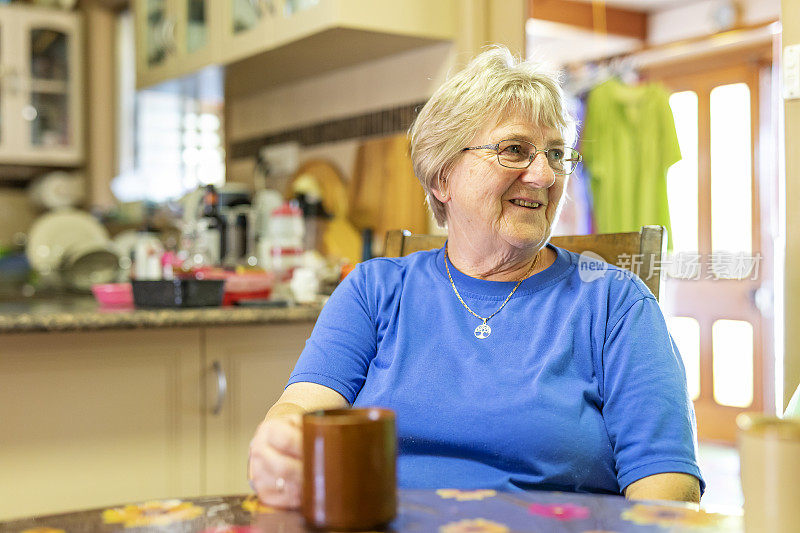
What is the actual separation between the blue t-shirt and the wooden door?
333 cm

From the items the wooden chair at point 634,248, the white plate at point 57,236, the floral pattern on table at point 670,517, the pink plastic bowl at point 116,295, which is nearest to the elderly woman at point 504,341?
the wooden chair at point 634,248

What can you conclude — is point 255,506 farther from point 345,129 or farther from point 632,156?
point 632,156

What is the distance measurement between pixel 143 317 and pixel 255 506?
1289 millimetres

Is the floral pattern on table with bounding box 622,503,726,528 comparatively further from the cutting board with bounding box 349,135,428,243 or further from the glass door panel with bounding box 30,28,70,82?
the glass door panel with bounding box 30,28,70,82

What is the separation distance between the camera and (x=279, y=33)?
2.81m

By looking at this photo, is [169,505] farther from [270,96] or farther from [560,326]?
[270,96]

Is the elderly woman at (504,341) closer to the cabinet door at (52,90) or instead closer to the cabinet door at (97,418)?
the cabinet door at (97,418)

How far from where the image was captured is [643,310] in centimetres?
128

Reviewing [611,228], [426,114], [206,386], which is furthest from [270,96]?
[426,114]

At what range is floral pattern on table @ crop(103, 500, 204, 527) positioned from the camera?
2.63 feet

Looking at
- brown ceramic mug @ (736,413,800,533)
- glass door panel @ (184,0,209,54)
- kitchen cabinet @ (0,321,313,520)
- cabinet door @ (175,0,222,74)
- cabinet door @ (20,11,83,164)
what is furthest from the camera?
cabinet door @ (20,11,83,164)

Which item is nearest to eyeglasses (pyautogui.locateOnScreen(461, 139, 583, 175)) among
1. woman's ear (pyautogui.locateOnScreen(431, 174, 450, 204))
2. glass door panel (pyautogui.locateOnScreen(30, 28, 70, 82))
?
woman's ear (pyautogui.locateOnScreen(431, 174, 450, 204))

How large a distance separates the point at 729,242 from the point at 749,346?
573 mm

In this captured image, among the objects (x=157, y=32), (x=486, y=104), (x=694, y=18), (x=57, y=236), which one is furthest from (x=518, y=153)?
(x=694, y=18)
